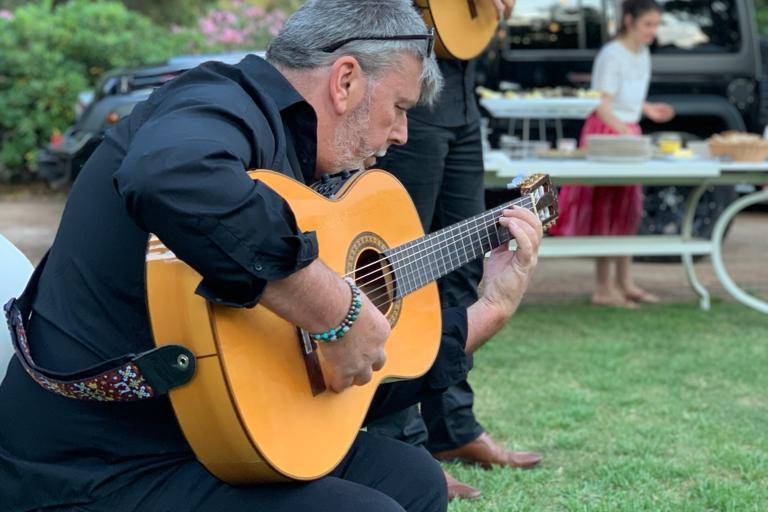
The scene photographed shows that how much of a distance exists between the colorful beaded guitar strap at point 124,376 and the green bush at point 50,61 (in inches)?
378

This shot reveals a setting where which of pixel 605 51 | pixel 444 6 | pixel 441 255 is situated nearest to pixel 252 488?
pixel 441 255

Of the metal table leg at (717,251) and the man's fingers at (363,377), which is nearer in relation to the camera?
the man's fingers at (363,377)

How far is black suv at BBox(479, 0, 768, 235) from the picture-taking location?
25.5 feet

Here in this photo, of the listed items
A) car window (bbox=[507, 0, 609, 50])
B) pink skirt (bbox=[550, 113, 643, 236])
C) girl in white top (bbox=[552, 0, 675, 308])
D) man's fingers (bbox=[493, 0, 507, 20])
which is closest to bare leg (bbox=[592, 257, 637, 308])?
girl in white top (bbox=[552, 0, 675, 308])

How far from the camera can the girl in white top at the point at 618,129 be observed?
6582 millimetres

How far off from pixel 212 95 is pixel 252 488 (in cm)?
67

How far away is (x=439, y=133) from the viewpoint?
3.42 m

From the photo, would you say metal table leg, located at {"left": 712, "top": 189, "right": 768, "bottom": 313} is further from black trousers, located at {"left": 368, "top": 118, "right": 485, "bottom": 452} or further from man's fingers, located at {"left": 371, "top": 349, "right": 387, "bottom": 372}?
man's fingers, located at {"left": 371, "top": 349, "right": 387, "bottom": 372}

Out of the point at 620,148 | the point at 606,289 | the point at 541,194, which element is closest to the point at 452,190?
the point at 541,194

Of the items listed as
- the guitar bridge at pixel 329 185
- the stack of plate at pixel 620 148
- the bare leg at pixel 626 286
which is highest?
the guitar bridge at pixel 329 185

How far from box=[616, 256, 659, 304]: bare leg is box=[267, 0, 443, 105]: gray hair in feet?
15.7

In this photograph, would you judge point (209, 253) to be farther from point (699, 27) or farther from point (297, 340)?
point (699, 27)

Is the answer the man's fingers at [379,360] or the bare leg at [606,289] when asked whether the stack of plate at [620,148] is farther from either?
the man's fingers at [379,360]

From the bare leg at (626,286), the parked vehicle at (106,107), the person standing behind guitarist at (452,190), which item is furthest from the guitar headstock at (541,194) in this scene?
the parked vehicle at (106,107)
